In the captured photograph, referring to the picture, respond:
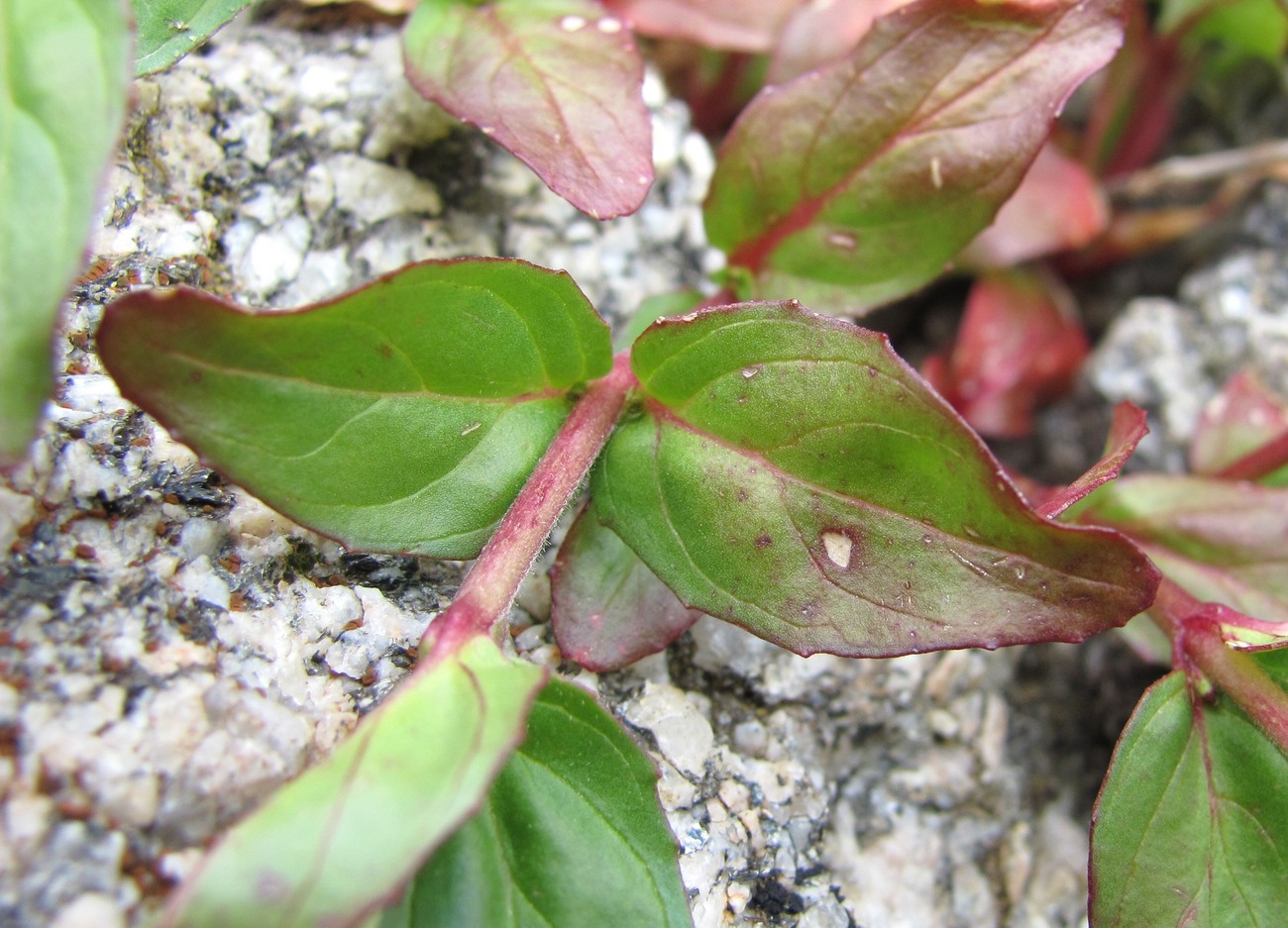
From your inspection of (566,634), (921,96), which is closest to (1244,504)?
(921,96)

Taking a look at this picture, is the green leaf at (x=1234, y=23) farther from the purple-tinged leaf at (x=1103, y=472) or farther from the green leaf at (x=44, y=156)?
the green leaf at (x=44, y=156)

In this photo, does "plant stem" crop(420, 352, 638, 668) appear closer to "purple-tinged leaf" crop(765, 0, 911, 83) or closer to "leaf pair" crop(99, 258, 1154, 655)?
"leaf pair" crop(99, 258, 1154, 655)

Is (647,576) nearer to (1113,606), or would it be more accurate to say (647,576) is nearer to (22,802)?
(1113,606)

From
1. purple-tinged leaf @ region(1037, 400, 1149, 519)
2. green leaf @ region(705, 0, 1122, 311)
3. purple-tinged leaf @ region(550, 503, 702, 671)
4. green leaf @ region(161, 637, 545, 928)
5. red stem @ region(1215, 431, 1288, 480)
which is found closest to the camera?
green leaf @ region(161, 637, 545, 928)

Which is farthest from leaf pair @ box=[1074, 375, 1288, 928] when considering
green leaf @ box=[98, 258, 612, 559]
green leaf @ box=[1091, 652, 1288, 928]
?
green leaf @ box=[98, 258, 612, 559]

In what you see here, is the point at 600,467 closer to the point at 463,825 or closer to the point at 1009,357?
the point at 463,825

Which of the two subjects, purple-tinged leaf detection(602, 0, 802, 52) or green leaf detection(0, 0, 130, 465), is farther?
purple-tinged leaf detection(602, 0, 802, 52)
